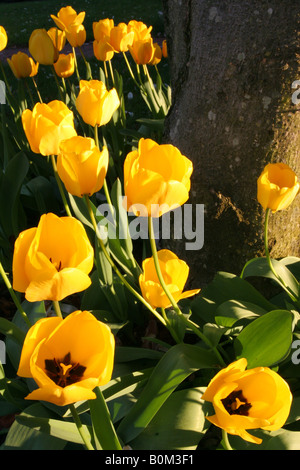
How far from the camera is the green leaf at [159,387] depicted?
A: 4.03 ft

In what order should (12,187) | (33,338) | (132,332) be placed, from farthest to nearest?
1. (12,187)
2. (132,332)
3. (33,338)

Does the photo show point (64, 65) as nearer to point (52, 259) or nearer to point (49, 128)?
point (49, 128)

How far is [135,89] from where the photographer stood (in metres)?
4.94

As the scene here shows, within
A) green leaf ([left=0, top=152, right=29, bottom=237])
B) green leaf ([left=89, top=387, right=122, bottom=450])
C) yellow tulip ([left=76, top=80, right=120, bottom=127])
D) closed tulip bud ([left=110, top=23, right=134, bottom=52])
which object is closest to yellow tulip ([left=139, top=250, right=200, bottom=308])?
green leaf ([left=89, top=387, right=122, bottom=450])

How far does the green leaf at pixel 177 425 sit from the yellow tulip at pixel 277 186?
1.77 ft

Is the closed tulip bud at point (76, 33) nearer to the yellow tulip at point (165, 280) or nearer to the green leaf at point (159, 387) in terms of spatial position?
the yellow tulip at point (165, 280)

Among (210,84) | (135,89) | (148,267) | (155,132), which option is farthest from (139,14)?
(148,267)

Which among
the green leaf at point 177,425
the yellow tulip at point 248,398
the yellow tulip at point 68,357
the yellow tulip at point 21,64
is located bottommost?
the green leaf at point 177,425

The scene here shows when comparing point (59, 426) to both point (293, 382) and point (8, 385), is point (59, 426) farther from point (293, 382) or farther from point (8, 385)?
point (293, 382)

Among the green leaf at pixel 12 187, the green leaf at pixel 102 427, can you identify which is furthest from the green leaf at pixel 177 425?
the green leaf at pixel 12 187

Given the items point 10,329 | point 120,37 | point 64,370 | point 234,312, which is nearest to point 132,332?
point 234,312

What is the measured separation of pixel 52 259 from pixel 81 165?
0.23 m

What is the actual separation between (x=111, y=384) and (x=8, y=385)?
0.32m

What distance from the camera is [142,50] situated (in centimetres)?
244
